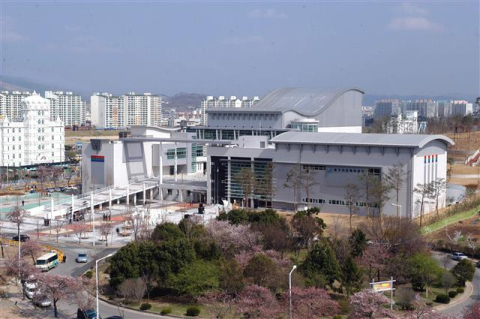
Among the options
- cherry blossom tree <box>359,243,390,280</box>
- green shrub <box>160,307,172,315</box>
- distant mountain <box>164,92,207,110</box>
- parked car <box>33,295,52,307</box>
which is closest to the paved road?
cherry blossom tree <box>359,243,390,280</box>

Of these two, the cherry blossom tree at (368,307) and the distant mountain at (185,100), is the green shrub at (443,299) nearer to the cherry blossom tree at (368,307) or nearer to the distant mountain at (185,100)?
the cherry blossom tree at (368,307)

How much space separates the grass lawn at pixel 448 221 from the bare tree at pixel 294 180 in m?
4.87

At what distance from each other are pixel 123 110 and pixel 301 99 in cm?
5951

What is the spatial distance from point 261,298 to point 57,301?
156 inches

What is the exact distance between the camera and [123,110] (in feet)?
292

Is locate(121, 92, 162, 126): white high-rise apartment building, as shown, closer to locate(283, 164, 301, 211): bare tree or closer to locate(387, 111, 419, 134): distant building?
locate(387, 111, 419, 134): distant building

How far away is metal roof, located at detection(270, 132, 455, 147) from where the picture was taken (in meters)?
20.8

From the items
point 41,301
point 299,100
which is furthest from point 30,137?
point 41,301

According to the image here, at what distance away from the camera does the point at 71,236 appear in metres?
19.6

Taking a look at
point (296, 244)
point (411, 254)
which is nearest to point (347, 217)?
point (296, 244)

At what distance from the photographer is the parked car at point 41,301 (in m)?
12.1

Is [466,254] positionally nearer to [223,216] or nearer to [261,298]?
[223,216]

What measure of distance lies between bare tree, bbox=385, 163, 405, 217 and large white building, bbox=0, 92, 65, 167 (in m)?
24.9

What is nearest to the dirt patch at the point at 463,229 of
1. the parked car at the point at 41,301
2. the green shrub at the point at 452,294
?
the green shrub at the point at 452,294
